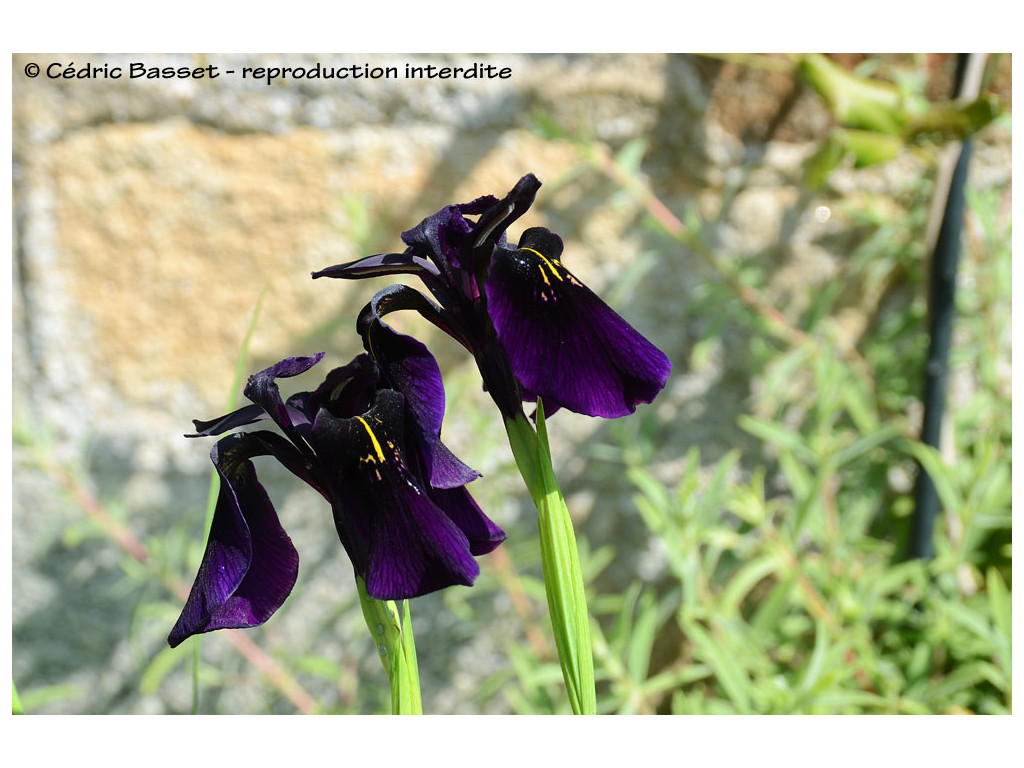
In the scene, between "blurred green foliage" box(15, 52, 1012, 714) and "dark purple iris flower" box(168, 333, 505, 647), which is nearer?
"dark purple iris flower" box(168, 333, 505, 647)

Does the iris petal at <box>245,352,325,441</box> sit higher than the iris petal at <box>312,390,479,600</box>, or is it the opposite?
the iris petal at <box>245,352,325,441</box>

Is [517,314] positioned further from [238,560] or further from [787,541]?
[787,541]

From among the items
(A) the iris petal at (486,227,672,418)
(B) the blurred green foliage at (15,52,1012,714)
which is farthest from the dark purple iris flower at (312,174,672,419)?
(B) the blurred green foliage at (15,52,1012,714)

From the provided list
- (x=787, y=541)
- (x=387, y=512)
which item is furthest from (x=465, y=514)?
(x=787, y=541)

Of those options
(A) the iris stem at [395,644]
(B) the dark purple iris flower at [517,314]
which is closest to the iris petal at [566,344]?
(B) the dark purple iris flower at [517,314]

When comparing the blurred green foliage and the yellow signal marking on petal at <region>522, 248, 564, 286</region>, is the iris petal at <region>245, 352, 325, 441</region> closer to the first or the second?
the yellow signal marking on petal at <region>522, 248, 564, 286</region>
